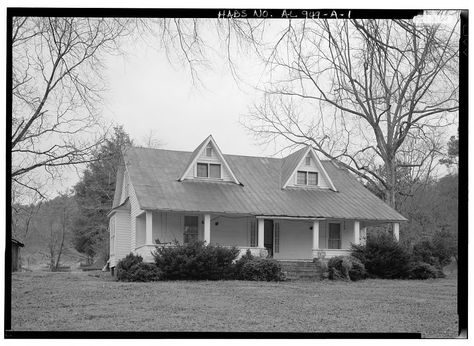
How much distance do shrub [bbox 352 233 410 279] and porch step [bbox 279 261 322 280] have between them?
135 cm

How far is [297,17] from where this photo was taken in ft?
25.6

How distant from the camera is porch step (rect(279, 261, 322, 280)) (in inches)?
679

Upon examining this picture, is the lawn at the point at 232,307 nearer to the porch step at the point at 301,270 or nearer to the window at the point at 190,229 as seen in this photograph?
the porch step at the point at 301,270

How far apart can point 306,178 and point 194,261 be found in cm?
649

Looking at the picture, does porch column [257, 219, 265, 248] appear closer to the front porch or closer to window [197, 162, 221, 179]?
the front porch

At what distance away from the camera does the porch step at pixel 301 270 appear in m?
17.2

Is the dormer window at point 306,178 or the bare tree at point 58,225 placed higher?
the dormer window at point 306,178

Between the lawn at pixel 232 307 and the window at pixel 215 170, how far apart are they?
4717mm

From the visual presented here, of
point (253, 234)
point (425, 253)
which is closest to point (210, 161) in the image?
point (253, 234)

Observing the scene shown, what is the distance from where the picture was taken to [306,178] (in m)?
20.6

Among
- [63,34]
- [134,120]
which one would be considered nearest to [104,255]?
[134,120]

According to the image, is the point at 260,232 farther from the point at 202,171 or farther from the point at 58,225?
the point at 58,225

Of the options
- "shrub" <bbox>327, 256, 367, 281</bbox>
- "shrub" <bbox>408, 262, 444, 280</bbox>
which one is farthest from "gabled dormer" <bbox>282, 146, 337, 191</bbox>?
"shrub" <bbox>408, 262, 444, 280</bbox>

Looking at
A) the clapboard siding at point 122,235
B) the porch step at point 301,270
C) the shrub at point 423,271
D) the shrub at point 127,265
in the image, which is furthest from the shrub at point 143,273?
the shrub at point 423,271
